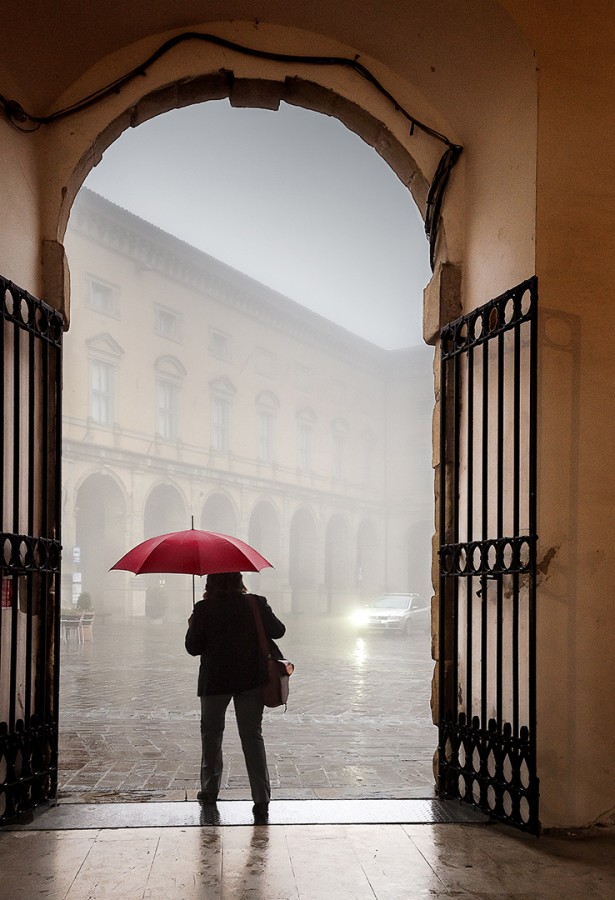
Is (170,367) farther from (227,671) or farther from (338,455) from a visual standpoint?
(227,671)

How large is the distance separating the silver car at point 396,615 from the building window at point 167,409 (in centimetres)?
855

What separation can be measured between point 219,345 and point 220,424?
2773 millimetres

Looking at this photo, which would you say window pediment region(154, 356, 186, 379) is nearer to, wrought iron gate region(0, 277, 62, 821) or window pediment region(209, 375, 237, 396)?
window pediment region(209, 375, 237, 396)

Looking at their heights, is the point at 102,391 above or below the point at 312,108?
above

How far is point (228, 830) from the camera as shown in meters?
4.76

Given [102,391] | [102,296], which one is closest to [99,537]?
[102,391]

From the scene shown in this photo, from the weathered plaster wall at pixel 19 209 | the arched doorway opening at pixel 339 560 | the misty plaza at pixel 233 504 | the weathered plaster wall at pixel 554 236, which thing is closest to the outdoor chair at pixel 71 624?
the misty plaza at pixel 233 504

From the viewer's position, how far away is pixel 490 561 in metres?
5.47

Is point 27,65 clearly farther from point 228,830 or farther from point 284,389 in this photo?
point 284,389

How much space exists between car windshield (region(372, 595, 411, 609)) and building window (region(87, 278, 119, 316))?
11.5 meters

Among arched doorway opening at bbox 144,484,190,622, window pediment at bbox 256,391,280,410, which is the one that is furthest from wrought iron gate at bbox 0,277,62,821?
window pediment at bbox 256,391,280,410

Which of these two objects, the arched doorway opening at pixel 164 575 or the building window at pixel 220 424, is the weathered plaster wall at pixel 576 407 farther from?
the building window at pixel 220 424

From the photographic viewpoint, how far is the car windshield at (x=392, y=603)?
25.2 m

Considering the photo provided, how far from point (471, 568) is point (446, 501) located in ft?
2.31
